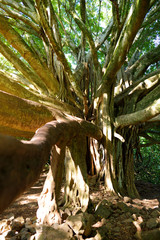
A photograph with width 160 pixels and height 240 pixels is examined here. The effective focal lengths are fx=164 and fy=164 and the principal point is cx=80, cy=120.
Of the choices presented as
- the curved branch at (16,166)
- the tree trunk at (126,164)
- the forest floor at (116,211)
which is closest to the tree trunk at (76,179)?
the forest floor at (116,211)

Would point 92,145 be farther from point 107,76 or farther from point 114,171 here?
point 107,76

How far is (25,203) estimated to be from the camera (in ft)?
9.55

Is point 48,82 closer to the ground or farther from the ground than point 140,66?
closer to the ground

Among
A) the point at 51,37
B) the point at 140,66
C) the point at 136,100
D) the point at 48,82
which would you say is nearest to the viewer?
the point at 51,37

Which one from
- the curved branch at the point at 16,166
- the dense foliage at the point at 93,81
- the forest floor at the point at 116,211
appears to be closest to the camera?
the curved branch at the point at 16,166

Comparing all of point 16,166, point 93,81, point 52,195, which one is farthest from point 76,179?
point 93,81

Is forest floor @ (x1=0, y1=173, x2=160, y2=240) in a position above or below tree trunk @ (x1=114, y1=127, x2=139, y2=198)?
below

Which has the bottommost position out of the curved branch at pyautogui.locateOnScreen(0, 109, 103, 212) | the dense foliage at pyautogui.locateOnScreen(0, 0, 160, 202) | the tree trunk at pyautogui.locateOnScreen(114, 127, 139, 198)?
the curved branch at pyautogui.locateOnScreen(0, 109, 103, 212)

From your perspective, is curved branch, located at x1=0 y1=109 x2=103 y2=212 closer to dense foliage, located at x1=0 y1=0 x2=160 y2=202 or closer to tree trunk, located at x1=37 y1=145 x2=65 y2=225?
dense foliage, located at x1=0 y1=0 x2=160 y2=202

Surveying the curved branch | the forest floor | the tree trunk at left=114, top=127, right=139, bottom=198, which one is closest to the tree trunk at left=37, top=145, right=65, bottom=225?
the forest floor

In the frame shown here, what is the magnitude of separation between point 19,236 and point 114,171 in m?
2.11

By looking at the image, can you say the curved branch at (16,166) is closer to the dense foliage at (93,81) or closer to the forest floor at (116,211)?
the dense foliage at (93,81)

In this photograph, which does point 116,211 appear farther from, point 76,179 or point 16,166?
point 16,166

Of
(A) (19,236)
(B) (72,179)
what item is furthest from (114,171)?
(A) (19,236)
